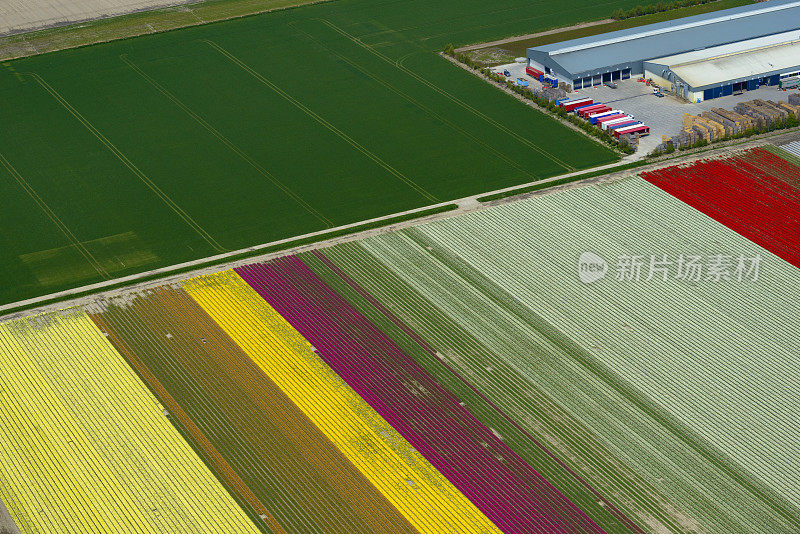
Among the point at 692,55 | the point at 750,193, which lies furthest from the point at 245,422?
the point at 692,55

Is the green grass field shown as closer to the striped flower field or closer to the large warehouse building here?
the striped flower field

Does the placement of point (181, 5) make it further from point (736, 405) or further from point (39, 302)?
point (736, 405)

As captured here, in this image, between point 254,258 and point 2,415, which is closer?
point 2,415

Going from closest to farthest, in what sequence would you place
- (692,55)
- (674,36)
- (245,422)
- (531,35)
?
(245,422), (692,55), (674,36), (531,35)

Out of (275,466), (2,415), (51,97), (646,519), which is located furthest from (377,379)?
(51,97)

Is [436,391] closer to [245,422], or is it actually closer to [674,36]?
[245,422]

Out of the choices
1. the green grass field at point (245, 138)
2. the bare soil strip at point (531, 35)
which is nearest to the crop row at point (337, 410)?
the green grass field at point (245, 138)
